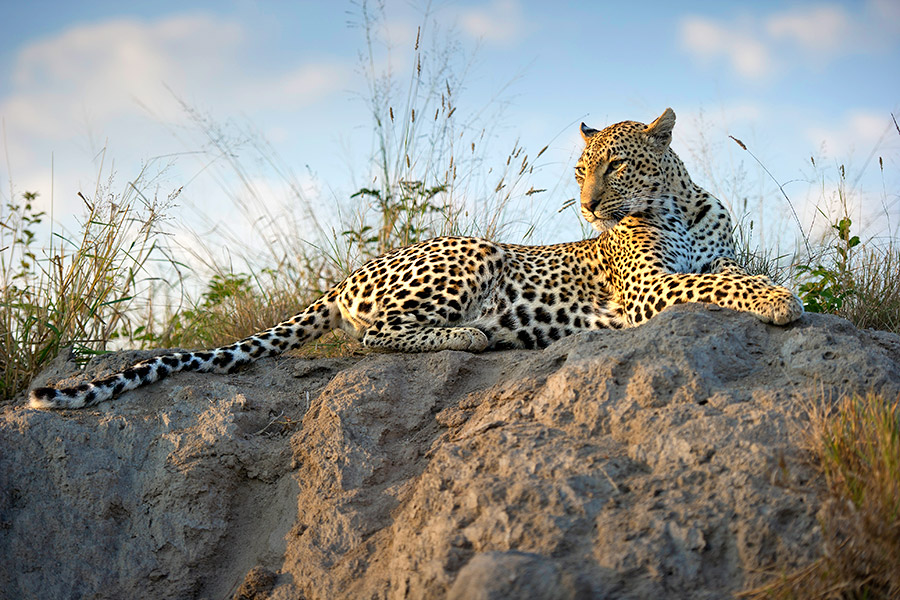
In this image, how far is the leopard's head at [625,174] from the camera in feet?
21.5

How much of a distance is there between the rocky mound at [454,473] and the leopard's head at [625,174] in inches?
65.5

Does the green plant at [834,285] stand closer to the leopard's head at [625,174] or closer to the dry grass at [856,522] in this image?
the leopard's head at [625,174]

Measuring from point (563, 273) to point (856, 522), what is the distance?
395 cm

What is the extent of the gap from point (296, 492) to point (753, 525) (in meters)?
2.56

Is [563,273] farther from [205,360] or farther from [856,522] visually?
[856,522]

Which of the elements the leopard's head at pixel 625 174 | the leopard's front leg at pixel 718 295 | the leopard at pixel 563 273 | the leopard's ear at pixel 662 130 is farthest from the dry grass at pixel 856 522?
the leopard's ear at pixel 662 130

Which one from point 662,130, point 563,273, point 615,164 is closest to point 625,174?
point 615,164

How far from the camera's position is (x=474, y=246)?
22.4 feet

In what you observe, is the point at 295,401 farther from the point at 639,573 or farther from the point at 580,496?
the point at 639,573

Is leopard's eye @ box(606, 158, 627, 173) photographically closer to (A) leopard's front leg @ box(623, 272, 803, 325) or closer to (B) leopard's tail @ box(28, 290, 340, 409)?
(A) leopard's front leg @ box(623, 272, 803, 325)

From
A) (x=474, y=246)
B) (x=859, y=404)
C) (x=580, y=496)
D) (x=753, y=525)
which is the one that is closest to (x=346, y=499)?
(x=580, y=496)

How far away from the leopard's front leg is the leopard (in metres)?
0.05

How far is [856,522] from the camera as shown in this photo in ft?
9.75

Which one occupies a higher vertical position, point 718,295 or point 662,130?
point 662,130
